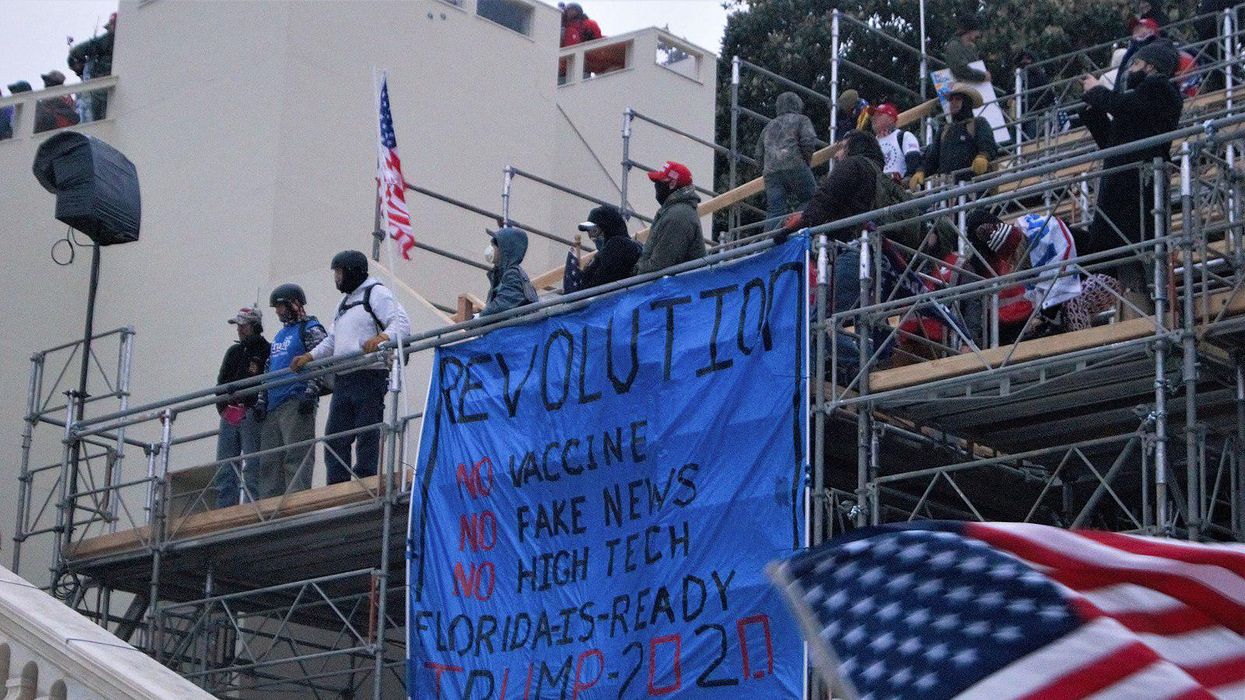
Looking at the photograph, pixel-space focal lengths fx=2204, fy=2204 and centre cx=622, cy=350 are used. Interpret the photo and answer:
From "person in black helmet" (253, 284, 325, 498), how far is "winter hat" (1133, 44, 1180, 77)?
635cm

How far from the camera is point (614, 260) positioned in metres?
14.6

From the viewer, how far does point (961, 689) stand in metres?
6.05

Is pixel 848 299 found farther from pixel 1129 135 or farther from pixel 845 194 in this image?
pixel 1129 135

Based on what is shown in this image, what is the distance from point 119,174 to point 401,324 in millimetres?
5036

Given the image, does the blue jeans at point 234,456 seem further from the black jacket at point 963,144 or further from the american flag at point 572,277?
the black jacket at point 963,144

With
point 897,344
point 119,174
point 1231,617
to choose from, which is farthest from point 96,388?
point 1231,617

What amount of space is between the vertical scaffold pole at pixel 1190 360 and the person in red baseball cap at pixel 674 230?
327 cm

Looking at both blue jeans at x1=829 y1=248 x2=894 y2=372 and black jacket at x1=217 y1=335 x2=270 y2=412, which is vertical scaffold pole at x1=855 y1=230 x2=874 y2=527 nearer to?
blue jeans at x1=829 y1=248 x2=894 y2=372

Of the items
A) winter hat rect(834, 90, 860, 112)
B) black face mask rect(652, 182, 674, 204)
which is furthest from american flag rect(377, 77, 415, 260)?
winter hat rect(834, 90, 860, 112)

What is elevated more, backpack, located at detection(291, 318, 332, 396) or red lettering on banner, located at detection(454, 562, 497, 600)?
backpack, located at detection(291, 318, 332, 396)

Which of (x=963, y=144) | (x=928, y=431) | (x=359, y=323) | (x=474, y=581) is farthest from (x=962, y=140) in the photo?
(x=474, y=581)

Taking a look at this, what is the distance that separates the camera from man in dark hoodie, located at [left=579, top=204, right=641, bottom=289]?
14617 millimetres

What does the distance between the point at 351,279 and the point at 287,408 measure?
1.13 metres

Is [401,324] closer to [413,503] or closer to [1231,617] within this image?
[413,503]
